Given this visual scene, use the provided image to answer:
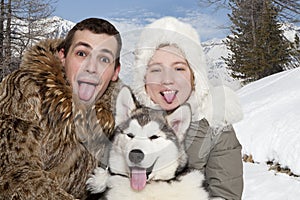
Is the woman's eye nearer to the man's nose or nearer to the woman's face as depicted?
the man's nose

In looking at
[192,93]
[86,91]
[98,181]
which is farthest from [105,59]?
[98,181]

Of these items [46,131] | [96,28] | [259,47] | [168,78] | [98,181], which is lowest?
[98,181]

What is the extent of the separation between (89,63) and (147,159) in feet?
2.57

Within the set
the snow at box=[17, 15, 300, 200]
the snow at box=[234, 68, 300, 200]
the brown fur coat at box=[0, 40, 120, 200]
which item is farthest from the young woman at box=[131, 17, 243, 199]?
the snow at box=[234, 68, 300, 200]

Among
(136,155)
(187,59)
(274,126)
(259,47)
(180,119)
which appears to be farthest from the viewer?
(259,47)

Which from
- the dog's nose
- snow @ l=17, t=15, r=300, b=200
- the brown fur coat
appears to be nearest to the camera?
the dog's nose

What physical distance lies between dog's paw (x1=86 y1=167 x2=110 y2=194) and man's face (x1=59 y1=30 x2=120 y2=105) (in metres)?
0.48

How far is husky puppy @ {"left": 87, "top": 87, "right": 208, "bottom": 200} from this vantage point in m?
2.15

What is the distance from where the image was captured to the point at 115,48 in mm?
2604

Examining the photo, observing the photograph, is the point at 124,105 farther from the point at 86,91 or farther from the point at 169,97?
the point at 86,91

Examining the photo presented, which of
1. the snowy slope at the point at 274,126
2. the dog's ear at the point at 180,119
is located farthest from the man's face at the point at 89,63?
the snowy slope at the point at 274,126

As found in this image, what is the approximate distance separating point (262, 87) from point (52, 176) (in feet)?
39.7

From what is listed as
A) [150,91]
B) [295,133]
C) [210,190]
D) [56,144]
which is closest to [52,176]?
[56,144]

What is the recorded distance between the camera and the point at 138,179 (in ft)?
7.41
